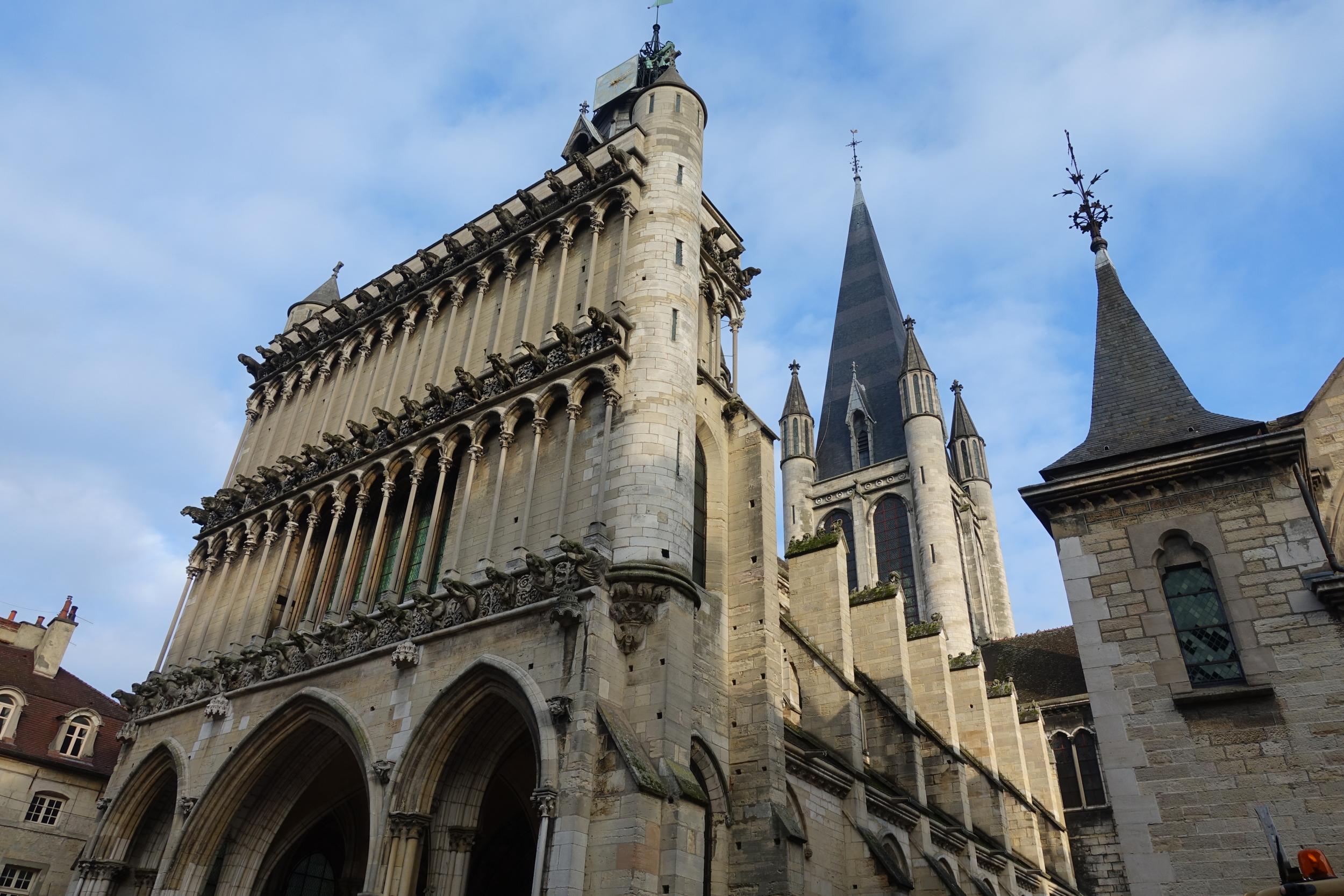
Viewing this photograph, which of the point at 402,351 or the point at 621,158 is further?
the point at 402,351

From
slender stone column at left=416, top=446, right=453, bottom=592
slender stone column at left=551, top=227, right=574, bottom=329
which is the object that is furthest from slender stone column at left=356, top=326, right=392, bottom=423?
slender stone column at left=551, top=227, right=574, bottom=329

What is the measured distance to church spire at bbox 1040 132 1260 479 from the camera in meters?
11.7

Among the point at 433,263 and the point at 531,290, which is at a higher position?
the point at 433,263

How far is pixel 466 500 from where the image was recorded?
1630 cm

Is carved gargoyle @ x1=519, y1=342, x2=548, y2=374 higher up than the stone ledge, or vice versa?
carved gargoyle @ x1=519, y1=342, x2=548, y2=374

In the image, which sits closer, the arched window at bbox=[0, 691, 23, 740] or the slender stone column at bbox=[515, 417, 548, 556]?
the slender stone column at bbox=[515, 417, 548, 556]

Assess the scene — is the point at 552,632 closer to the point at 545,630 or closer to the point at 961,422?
the point at 545,630

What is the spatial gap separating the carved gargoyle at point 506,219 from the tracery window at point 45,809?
1710 cm

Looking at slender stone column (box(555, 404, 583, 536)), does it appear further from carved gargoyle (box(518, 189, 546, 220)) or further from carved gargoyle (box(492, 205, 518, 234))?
carved gargoyle (box(492, 205, 518, 234))

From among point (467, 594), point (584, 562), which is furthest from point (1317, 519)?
point (467, 594)

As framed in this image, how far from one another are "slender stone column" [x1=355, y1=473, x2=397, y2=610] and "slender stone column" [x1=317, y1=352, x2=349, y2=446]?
4027 millimetres

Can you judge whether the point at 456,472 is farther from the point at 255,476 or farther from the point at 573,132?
the point at 573,132

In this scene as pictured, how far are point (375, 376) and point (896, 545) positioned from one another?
2822 cm

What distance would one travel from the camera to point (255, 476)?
2250 centimetres
